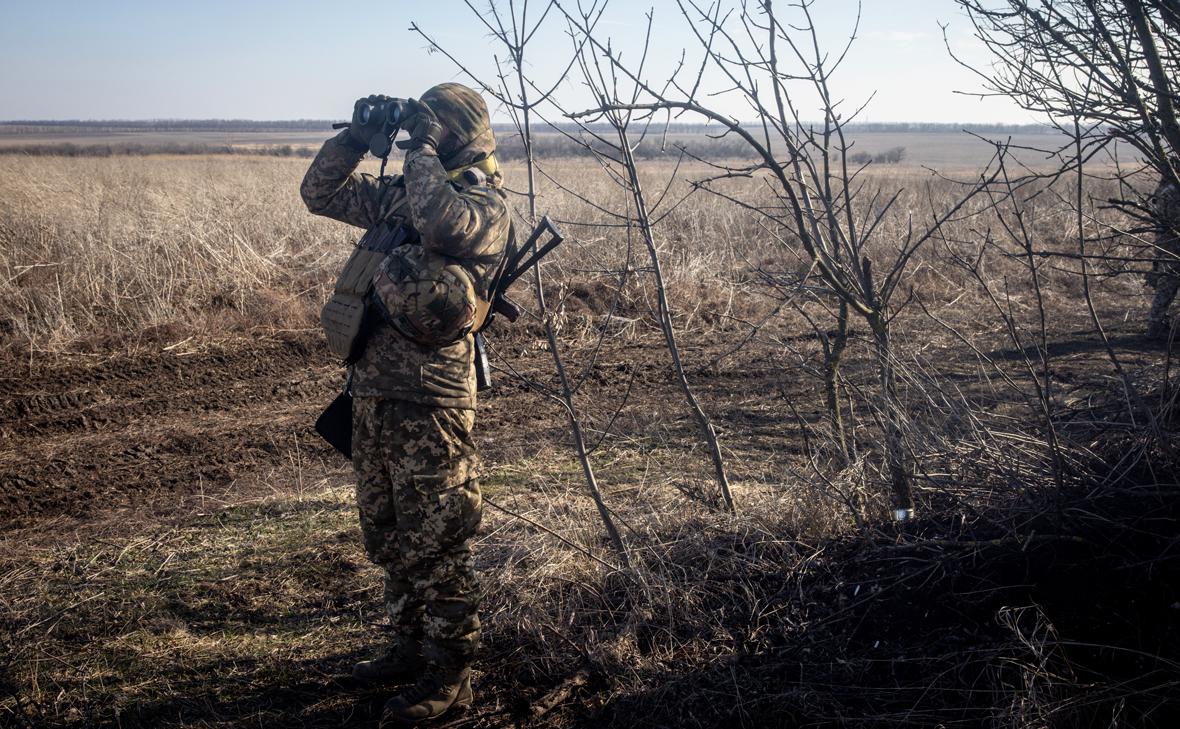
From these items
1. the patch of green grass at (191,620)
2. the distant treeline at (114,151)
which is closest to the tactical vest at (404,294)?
the patch of green grass at (191,620)

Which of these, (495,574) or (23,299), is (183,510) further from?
(23,299)

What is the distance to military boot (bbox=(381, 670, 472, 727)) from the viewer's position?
2.67 metres

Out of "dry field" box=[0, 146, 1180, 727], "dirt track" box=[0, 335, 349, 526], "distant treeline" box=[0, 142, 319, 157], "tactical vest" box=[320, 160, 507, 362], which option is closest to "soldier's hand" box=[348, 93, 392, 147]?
"tactical vest" box=[320, 160, 507, 362]

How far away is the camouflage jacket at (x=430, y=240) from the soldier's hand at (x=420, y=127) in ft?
0.17

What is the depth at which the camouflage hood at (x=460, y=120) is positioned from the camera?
113 inches

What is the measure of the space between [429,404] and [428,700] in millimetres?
968

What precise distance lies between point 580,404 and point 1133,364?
4.86 m

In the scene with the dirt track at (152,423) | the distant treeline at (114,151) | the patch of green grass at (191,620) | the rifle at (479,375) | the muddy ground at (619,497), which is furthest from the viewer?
the distant treeline at (114,151)

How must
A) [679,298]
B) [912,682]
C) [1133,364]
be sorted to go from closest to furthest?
[912,682], [1133,364], [679,298]

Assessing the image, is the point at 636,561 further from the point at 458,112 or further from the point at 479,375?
the point at 458,112

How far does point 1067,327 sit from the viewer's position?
8820 millimetres

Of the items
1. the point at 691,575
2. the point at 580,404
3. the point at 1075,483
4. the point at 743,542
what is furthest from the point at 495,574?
the point at 580,404

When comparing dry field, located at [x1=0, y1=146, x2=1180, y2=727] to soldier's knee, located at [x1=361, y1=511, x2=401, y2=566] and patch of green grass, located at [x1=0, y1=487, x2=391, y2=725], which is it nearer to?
patch of green grass, located at [x1=0, y1=487, x2=391, y2=725]

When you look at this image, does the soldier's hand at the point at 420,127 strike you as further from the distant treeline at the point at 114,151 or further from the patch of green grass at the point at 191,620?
the distant treeline at the point at 114,151
